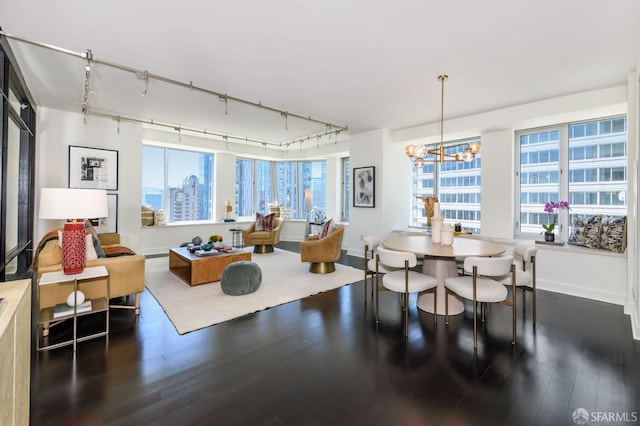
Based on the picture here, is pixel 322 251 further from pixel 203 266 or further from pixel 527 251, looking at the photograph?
pixel 527 251

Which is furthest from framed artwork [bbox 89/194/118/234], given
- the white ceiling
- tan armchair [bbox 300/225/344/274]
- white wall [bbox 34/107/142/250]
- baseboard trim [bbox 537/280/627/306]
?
baseboard trim [bbox 537/280/627/306]

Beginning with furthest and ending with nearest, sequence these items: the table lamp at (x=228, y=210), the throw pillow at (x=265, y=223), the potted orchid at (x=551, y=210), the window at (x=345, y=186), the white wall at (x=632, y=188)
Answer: the window at (x=345, y=186) < the table lamp at (x=228, y=210) < the throw pillow at (x=265, y=223) < the potted orchid at (x=551, y=210) < the white wall at (x=632, y=188)

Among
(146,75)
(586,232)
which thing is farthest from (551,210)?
(146,75)

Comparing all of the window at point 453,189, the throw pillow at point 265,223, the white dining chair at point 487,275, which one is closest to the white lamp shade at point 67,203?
the white dining chair at point 487,275

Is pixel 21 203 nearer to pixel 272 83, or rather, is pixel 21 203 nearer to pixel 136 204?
pixel 136 204

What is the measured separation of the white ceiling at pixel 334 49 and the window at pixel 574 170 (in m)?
0.84

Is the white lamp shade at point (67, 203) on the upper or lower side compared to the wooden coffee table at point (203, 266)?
upper

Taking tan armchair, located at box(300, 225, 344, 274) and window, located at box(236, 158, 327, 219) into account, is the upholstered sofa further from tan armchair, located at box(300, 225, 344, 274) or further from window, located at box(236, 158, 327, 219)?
window, located at box(236, 158, 327, 219)

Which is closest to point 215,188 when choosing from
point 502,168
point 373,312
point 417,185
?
point 417,185

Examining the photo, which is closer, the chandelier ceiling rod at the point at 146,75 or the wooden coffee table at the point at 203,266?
the chandelier ceiling rod at the point at 146,75

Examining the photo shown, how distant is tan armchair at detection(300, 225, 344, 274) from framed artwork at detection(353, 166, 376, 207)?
1.64m

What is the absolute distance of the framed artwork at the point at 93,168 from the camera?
519 cm

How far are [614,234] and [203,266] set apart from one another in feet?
17.8

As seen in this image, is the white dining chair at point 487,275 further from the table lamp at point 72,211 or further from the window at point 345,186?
the window at point 345,186
